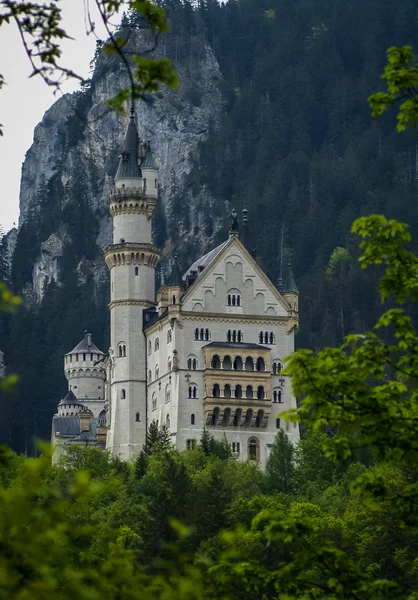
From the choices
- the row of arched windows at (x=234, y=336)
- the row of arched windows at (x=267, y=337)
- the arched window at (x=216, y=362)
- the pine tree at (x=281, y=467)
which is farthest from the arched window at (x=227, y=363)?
the pine tree at (x=281, y=467)

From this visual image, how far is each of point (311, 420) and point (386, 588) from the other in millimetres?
2368

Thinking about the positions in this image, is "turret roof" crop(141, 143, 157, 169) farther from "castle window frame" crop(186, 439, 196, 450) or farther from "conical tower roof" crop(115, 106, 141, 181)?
"castle window frame" crop(186, 439, 196, 450)

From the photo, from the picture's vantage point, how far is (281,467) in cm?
11119

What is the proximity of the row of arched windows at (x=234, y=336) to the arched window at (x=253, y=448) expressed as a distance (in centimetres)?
644

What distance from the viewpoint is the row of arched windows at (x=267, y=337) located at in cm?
12369

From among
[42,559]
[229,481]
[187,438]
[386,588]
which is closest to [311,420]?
[386,588]

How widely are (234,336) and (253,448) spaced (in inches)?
291

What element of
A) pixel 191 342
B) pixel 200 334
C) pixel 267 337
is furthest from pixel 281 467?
pixel 267 337

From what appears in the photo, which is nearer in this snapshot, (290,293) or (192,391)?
(192,391)

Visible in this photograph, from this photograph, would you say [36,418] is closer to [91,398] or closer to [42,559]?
[91,398]

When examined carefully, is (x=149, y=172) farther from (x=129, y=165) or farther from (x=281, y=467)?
(x=281, y=467)

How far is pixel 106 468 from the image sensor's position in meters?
112

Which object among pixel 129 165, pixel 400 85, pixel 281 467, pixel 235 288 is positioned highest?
pixel 129 165

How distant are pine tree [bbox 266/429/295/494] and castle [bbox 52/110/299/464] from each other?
619 cm
